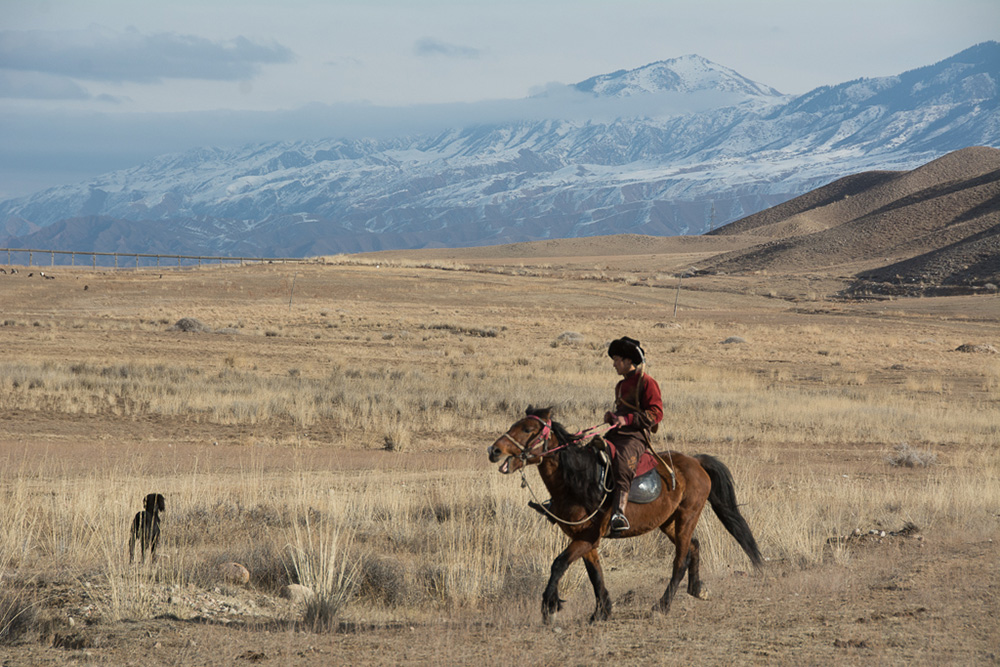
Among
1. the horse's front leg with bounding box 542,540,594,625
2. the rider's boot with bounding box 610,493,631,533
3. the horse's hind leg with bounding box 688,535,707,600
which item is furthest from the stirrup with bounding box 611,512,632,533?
the horse's hind leg with bounding box 688,535,707,600

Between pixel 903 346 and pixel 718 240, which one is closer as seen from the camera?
pixel 903 346

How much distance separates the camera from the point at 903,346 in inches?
1882

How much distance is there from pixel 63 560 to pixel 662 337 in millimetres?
42723

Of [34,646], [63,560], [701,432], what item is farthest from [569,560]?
[701,432]

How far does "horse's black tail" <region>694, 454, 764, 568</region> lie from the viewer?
28.6 ft

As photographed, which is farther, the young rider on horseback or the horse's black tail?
the horse's black tail

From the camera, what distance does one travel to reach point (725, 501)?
28.7 feet

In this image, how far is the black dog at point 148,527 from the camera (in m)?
9.05

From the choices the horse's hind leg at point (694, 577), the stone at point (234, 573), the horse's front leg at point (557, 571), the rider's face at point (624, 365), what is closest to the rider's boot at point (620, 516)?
the horse's front leg at point (557, 571)

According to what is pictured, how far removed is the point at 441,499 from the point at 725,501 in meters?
4.77

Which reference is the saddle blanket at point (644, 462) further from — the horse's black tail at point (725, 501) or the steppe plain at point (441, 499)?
the steppe plain at point (441, 499)

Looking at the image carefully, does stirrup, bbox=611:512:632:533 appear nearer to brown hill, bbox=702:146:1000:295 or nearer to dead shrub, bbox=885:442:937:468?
dead shrub, bbox=885:442:937:468

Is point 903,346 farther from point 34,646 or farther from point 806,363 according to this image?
point 34,646

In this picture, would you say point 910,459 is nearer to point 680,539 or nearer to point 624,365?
point 680,539
